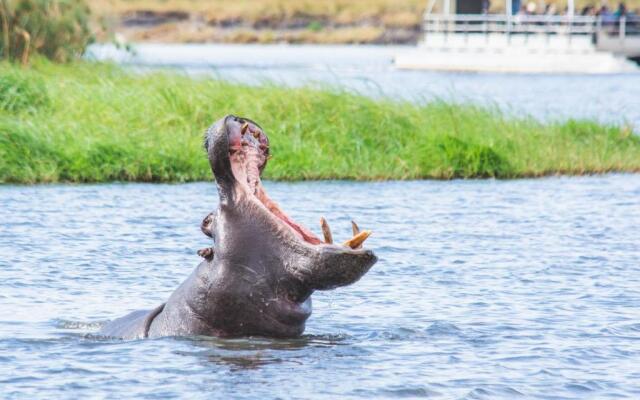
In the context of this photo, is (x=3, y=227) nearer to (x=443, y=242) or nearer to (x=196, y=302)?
(x=443, y=242)

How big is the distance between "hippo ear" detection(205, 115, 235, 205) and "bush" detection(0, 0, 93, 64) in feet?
55.7

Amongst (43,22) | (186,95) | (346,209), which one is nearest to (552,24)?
(43,22)

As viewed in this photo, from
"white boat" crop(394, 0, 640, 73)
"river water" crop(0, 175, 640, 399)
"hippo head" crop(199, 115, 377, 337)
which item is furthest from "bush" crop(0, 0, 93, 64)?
"white boat" crop(394, 0, 640, 73)

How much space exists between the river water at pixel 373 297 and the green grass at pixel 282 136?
20.9 inches

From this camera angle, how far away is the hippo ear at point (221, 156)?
6594 millimetres

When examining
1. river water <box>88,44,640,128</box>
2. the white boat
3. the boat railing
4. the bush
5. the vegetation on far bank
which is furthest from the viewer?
the vegetation on far bank

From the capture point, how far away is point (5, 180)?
16.1 metres

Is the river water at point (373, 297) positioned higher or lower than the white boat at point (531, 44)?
higher

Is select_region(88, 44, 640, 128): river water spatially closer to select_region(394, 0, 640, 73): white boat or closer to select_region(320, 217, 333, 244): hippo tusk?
select_region(394, 0, 640, 73): white boat

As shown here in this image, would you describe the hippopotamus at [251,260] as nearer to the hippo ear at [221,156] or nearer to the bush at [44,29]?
the hippo ear at [221,156]

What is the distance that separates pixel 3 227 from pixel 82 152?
368 cm

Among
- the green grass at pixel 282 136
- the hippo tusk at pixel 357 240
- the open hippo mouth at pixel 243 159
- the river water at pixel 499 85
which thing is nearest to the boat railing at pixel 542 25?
the river water at pixel 499 85

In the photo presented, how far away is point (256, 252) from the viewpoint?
688 centimetres

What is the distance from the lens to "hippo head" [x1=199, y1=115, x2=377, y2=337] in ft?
21.8
